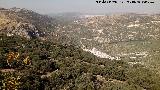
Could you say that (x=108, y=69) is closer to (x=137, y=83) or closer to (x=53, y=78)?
(x=137, y=83)

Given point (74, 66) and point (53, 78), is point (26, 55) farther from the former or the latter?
point (53, 78)

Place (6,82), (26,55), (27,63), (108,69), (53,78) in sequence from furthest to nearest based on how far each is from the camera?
(108,69)
(26,55)
(27,63)
(53,78)
(6,82)

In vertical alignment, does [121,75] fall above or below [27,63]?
below

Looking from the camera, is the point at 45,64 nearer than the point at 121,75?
Yes

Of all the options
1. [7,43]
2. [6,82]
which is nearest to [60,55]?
[7,43]

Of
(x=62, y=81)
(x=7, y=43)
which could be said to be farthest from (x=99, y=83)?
(x=7, y=43)

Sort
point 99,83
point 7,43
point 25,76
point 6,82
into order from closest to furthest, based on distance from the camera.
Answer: point 6,82, point 25,76, point 99,83, point 7,43

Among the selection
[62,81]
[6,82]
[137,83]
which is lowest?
[137,83]

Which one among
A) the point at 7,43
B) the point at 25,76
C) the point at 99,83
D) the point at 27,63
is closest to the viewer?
the point at 25,76

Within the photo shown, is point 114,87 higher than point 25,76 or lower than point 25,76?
lower
